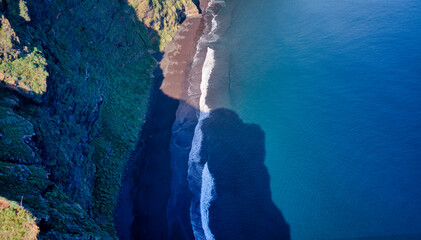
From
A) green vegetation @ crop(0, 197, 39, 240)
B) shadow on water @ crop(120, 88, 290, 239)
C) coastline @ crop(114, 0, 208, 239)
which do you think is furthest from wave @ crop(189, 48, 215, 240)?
green vegetation @ crop(0, 197, 39, 240)

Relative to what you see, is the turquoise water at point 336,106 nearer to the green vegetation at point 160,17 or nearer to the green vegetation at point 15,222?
the green vegetation at point 160,17

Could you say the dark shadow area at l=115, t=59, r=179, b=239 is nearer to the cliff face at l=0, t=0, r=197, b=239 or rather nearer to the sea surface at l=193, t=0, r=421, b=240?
the cliff face at l=0, t=0, r=197, b=239

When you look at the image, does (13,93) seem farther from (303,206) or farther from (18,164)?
(303,206)

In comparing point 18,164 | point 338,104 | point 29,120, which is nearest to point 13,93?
point 29,120

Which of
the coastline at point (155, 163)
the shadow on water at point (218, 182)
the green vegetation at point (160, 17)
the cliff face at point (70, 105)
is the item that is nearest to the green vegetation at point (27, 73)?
the cliff face at point (70, 105)

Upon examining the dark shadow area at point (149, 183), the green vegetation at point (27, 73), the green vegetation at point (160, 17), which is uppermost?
the green vegetation at point (160, 17)

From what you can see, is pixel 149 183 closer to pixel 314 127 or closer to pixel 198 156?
pixel 198 156
